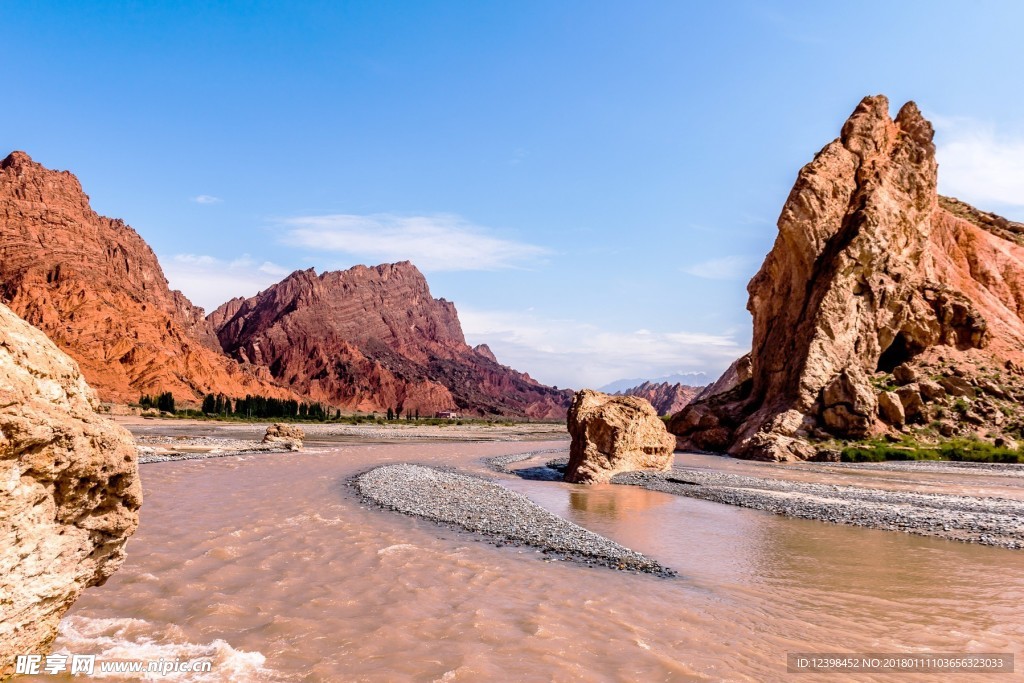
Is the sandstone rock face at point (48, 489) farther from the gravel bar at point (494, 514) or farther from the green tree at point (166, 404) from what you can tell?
the green tree at point (166, 404)

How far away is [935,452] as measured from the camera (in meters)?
38.9

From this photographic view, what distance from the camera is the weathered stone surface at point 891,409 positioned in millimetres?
42344

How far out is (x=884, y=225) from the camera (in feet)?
157

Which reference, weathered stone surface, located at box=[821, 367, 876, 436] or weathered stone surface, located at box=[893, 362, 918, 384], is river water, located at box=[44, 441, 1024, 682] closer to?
weathered stone surface, located at box=[821, 367, 876, 436]

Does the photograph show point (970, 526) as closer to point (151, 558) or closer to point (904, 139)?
point (151, 558)

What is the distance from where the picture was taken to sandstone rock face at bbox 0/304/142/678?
5.22m

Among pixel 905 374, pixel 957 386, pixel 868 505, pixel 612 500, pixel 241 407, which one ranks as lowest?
pixel 241 407

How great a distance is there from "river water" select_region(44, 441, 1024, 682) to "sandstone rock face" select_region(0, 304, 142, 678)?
163cm

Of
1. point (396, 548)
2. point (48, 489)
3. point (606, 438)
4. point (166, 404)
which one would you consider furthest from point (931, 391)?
point (166, 404)

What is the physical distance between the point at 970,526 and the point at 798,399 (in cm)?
2785

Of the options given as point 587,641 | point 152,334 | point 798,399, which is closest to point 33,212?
point 152,334

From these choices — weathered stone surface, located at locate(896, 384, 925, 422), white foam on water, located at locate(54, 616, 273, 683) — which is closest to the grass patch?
weathered stone surface, located at locate(896, 384, 925, 422)

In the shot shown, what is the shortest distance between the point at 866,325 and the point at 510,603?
4731cm

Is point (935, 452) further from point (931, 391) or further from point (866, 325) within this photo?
point (866, 325)
